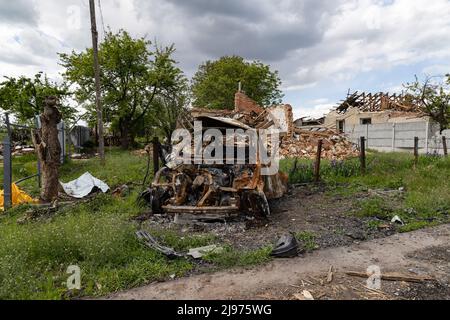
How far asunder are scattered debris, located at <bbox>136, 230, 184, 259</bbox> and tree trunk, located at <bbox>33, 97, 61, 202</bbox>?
Answer: 152 inches

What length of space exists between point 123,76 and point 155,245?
20.5 m

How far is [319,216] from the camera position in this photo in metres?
6.21

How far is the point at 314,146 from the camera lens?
17672 mm

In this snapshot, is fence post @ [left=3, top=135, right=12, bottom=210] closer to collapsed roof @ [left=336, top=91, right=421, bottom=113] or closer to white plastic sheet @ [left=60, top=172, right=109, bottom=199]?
white plastic sheet @ [left=60, top=172, right=109, bottom=199]

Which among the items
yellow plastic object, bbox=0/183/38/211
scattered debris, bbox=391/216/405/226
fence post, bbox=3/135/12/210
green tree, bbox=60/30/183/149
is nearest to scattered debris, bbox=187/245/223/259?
scattered debris, bbox=391/216/405/226

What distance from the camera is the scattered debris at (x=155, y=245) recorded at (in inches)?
159

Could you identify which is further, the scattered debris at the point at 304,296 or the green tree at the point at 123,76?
the green tree at the point at 123,76

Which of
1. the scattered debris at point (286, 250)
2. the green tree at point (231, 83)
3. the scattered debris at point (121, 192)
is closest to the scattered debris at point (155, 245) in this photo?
the scattered debris at point (286, 250)

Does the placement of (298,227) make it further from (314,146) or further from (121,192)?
(314,146)

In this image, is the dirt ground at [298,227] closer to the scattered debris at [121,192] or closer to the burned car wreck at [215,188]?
the burned car wreck at [215,188]

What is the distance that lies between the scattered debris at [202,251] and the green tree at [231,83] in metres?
26.3
